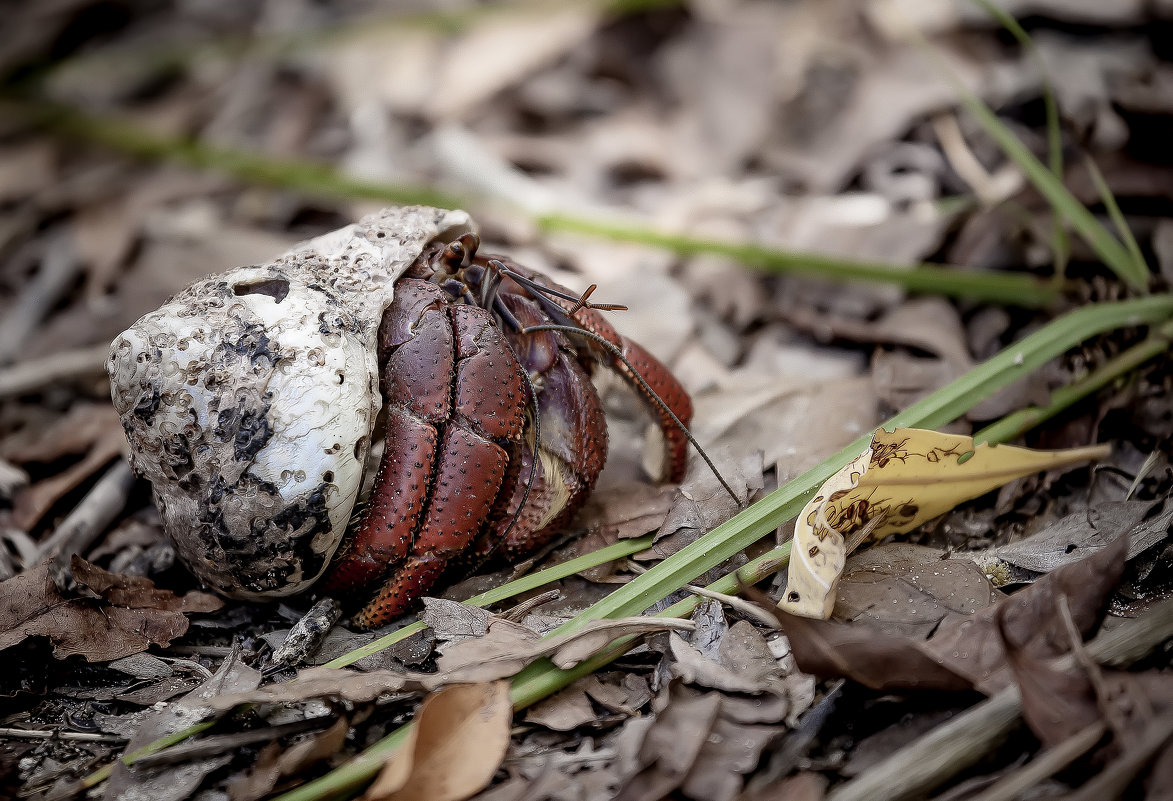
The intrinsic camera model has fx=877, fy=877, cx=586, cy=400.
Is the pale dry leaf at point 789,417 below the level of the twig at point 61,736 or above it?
below

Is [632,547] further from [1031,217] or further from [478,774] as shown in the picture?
[1031,217]

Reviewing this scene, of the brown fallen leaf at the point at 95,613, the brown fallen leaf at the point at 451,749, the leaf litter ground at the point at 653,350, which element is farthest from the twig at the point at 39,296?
the brown fallen leaf at the point at 451,749

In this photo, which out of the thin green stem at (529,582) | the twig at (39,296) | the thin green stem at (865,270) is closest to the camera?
the thin green stem at (529,582)

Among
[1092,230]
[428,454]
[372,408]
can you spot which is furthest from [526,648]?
[1092,230]

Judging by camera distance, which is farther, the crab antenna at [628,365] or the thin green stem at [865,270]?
the thin green stem at [865,270]

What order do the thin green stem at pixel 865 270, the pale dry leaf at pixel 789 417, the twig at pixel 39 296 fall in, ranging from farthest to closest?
the twig at pixel 39 296 → the thin green stem at pixel 865 270 → the pale dry leaf at pixel 789 417

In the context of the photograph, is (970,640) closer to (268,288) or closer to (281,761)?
(281,761)

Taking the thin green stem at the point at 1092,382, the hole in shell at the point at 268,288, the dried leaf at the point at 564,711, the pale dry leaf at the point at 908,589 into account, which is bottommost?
the pale dry leaf at the point at 908,589

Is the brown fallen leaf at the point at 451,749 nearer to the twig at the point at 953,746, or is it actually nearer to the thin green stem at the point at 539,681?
the thin green stem at the point at 539,681

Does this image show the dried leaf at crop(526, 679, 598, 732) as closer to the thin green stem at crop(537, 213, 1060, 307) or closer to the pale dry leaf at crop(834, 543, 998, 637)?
the pale dry leaf at crop(834, 543, 998, 637)
